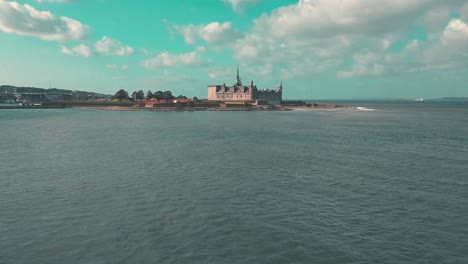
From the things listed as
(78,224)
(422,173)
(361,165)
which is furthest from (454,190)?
(78,224)

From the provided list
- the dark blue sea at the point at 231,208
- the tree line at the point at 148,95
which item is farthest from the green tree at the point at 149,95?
the dark blue sea at the point at 231,208

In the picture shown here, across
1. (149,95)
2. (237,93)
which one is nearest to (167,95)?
(149,95)

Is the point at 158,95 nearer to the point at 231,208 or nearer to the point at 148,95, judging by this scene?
the point at 148,95

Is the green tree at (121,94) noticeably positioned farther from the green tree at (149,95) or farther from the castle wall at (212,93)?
the castle wall at (212,93)

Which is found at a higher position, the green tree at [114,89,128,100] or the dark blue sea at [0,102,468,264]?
the green tree at [114,89,128,100]

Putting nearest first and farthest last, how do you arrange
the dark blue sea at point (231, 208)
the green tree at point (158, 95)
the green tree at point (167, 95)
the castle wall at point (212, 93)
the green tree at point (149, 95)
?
the dark blue sea at point (231, 208)
the green tree at point (158, 95)
the green tree at point (167, 95)
the green tree at point (149, 95)
the castle wall at point (212, 93)

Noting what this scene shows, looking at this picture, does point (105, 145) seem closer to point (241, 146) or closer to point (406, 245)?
point (241, 146)

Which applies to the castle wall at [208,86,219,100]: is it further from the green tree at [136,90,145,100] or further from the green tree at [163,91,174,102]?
the green tree at [136,90,145,100]

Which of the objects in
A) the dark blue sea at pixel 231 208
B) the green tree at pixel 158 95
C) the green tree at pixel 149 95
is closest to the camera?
the dark blue sea at pixel 231 208

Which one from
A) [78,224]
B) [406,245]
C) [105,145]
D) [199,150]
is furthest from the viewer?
[105,145]

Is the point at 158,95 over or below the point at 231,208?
over

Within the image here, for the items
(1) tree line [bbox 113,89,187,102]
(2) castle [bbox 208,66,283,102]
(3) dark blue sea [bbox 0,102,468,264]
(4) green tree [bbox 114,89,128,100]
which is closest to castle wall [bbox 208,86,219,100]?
(2) castle [bbox 208,66,283,102]
